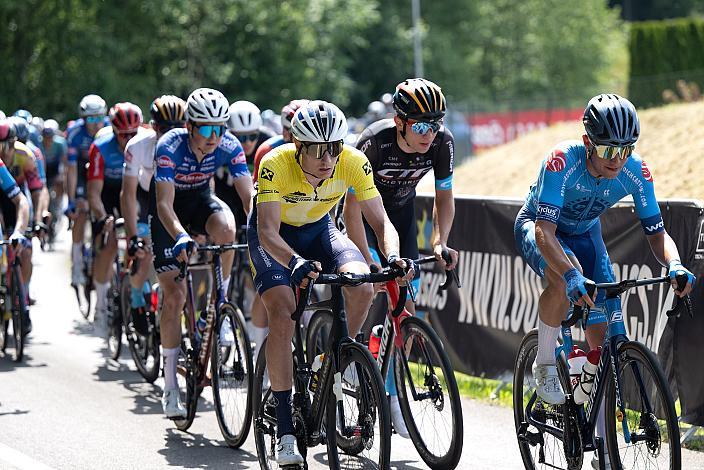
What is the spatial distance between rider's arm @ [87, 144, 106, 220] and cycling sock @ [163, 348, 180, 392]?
3683mm

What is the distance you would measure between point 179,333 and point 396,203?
1.76 metres

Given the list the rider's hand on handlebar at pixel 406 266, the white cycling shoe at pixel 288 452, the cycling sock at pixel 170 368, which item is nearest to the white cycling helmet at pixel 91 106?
the cycling sock at pixel 170 368

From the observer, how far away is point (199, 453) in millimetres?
7711

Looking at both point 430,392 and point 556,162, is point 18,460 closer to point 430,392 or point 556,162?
point 430,392

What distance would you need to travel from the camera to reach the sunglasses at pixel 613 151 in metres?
5.88

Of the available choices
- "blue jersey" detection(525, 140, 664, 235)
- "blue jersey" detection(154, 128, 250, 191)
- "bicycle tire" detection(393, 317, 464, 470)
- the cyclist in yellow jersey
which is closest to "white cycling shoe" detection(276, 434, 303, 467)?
the cyclist in yellow jersey

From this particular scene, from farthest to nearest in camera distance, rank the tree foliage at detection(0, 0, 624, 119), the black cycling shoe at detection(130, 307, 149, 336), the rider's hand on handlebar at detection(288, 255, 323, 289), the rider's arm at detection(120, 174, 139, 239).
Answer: the tree foliage at detection(0, 0, 624, 119), the black cycling shoe at detection(130, 307, 149, 336), the rider's arm at detection(120, 174, 139, 239), the rider's hand on handlebar at detection(288, 255, 323, 289)

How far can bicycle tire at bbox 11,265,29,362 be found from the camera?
35.8 ft

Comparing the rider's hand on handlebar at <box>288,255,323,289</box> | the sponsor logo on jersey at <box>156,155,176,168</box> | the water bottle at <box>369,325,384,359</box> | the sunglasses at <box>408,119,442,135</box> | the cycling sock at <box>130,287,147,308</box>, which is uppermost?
the sunglasses at <box>408,119,442,135</box>

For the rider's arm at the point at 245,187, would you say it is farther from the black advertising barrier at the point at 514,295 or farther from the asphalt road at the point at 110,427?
the black advertising barrier at the point at 514,295

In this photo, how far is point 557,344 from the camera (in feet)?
22.0

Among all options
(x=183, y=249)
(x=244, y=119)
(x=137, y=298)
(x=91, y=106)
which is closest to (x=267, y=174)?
(x=183, y=249)

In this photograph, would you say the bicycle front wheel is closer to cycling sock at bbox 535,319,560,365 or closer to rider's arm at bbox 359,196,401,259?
cycling sock at bbox 535,319,560,365

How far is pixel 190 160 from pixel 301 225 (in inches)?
76.8
